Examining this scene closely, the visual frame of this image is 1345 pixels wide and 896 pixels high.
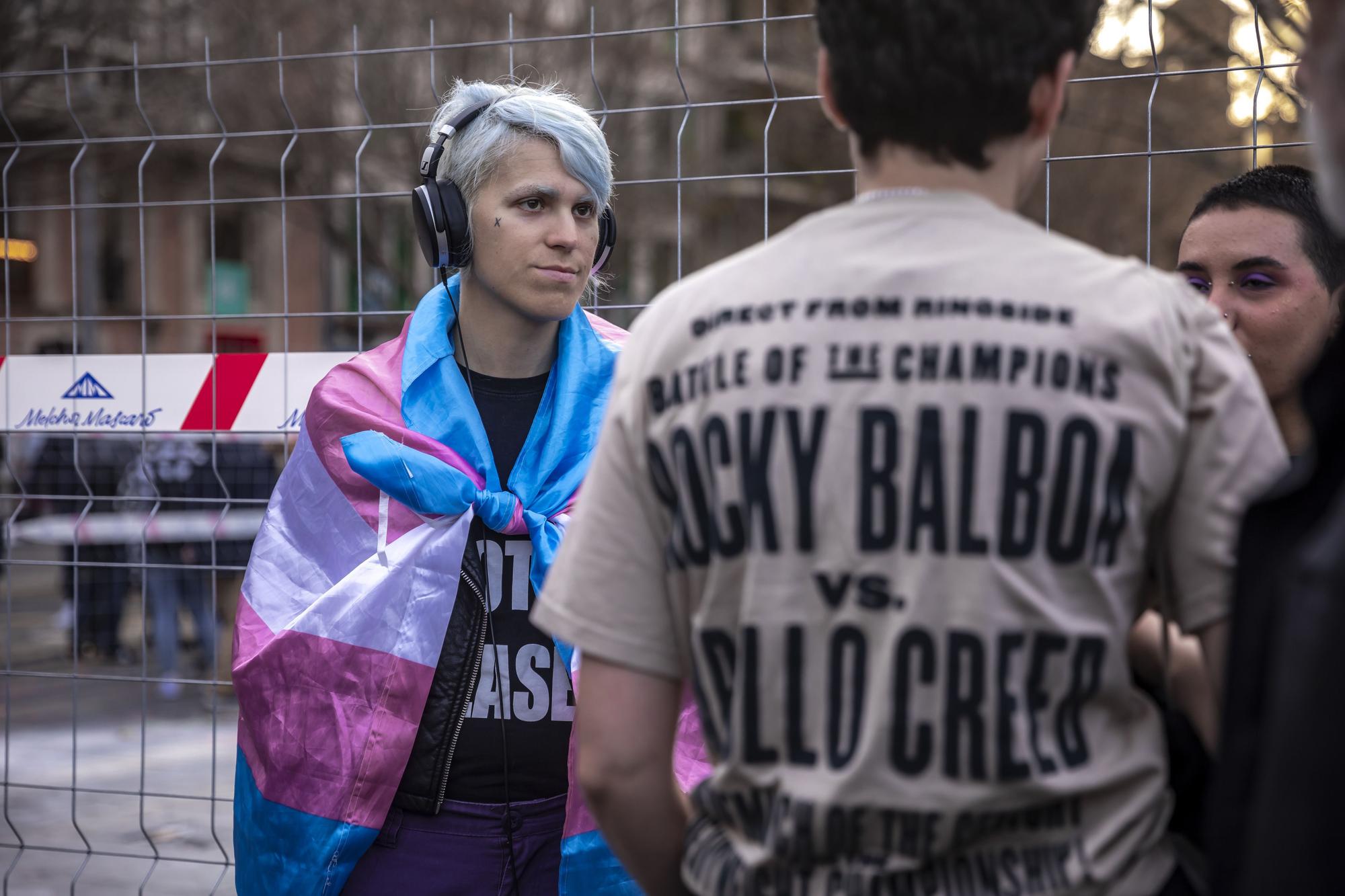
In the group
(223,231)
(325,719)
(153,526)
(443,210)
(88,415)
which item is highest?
(223,231)

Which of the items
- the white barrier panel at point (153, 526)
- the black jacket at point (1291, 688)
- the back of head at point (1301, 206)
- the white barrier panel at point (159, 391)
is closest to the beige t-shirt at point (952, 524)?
the black jacket at point (1291, 688)

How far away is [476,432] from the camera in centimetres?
262

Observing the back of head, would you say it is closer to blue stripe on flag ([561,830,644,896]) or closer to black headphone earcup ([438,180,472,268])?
black headphone earcup ([438,180,472,268])

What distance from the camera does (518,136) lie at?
2.72 meters

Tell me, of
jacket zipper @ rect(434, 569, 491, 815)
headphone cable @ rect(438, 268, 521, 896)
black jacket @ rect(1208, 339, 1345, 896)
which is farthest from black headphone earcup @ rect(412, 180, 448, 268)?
black jacket @ rect(1208, 339, 1345, 896)

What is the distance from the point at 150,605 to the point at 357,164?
6343 mm

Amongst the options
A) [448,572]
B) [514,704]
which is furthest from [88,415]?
[514,704]

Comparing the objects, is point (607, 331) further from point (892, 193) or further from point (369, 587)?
point (892, 193)

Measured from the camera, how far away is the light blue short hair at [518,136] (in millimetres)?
2715

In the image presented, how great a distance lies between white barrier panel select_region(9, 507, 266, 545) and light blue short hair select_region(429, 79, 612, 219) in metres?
5.23

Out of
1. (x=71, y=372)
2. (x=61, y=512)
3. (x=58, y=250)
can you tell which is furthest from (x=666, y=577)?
(x=58, y=250)

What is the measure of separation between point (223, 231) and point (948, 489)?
27338mm

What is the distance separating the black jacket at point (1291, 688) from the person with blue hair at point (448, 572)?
146 cm

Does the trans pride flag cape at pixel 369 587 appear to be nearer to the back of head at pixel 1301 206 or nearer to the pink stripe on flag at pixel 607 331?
the pink stripe on flag at pixel 607 331
